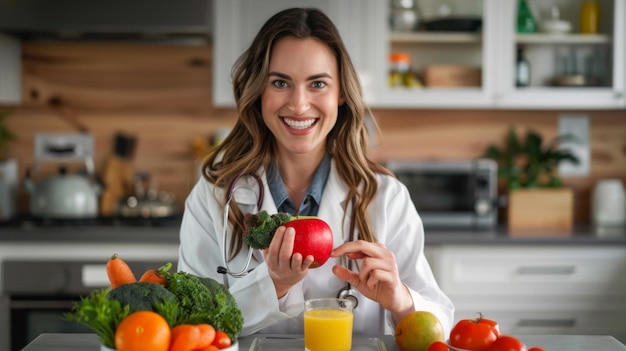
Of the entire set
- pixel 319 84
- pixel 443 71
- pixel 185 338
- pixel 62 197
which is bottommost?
pixel 185 338

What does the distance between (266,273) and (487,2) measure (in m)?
2.18

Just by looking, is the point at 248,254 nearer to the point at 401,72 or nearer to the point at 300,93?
the point at 300,93

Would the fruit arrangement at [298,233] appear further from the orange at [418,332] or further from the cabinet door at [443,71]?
the cabinet door at [443,71]

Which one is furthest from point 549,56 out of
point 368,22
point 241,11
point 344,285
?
point 344,285

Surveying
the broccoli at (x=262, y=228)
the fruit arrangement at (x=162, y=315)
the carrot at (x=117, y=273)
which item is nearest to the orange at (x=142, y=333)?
the fruit arrangement at (x=162, y=315)

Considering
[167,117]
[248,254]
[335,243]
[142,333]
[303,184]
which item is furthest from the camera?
[167,117]

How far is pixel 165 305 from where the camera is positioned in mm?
1179

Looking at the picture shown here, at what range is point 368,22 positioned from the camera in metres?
3.26

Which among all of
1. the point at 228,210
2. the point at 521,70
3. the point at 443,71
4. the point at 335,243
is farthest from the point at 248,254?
the point at 521,70

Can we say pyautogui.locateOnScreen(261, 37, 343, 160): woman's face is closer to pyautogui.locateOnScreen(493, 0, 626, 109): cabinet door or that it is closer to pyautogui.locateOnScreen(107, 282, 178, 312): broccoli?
pyautogui.locateOnScreen(107, 282, 178, 312): broccoli

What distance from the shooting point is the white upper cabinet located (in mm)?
3254

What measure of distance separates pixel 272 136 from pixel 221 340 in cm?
85

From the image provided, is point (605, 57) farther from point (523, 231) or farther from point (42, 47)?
point (42, 47)

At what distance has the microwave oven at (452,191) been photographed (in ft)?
10.8
